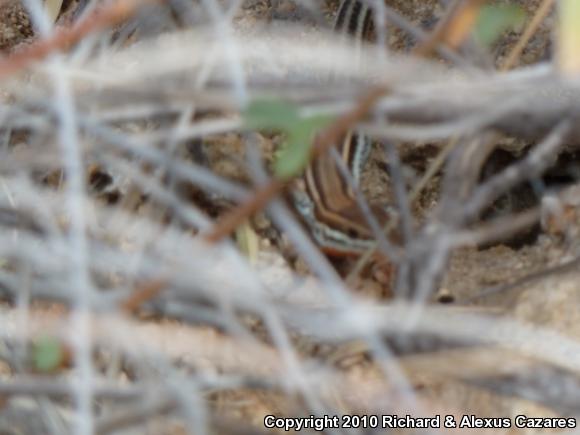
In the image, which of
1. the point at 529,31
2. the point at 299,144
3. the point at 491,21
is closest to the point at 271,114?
the point at 299,144

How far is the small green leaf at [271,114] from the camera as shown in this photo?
3.27 feet

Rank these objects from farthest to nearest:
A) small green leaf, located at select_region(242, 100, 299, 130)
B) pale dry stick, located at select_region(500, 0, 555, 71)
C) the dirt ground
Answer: the dirt ground
pale dry stick, located at select_region(500, 0, 555, 71)
small green leaf, located at select_region(242, 100, 299, 130)

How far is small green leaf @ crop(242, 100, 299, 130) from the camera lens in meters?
1.00

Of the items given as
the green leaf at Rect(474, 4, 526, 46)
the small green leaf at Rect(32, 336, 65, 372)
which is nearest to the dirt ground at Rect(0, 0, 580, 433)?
the small green leaf at Rect(32, 336, 65, 372)

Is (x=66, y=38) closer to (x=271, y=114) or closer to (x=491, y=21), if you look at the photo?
(x=271, y=114)

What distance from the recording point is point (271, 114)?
1.00 metres

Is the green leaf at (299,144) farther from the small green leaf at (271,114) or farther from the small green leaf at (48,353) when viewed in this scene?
the small green leaf at (48,353)

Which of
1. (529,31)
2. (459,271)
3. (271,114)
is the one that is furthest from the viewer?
(459,271)

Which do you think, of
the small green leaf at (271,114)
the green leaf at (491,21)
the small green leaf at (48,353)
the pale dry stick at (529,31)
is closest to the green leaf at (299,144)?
the small green leaf at (271,114)

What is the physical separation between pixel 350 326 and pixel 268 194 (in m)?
0.18

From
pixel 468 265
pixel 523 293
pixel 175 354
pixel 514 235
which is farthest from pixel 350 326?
pixel 514 235

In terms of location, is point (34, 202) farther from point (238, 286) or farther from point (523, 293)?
point (523, 293)

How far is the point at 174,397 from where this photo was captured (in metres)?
1.07

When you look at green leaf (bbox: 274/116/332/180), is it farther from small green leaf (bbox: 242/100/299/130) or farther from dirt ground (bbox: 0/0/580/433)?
dirt ground (bbox: 0/0/580/433)
